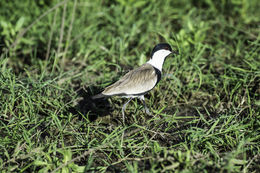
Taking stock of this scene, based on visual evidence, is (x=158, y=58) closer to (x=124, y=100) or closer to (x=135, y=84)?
(x=135, y=84)

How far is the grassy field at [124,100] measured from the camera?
2.94 metres

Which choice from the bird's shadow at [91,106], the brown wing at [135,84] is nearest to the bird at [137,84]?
the brown wing at [135,84]

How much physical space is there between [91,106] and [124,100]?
1.38 feet

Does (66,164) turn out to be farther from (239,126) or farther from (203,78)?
(203,78)

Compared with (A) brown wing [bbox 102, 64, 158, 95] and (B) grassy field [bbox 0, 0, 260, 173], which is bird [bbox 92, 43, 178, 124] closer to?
(A) brown wing [bbox 102, 64, 158, 95]

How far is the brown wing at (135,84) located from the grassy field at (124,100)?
0.87 ft

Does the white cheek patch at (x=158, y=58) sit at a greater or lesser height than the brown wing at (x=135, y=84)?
greater

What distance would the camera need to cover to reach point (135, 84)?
3545mm

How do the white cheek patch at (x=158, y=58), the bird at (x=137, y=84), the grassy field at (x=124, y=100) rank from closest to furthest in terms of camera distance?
the grassy field at (x=124, y=100), the bird at (x=137, y=84), the white cheek patch at (x=158, y=58)

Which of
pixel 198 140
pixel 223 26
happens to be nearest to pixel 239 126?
pixel 198 140

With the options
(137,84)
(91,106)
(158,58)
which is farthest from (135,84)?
(91,106)

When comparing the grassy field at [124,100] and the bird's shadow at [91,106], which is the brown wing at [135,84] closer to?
the grassy field at [124,100]

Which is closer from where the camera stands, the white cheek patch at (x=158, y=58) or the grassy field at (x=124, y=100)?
the grassy field at (x=124, y=100)

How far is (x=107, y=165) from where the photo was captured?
3.01 m
